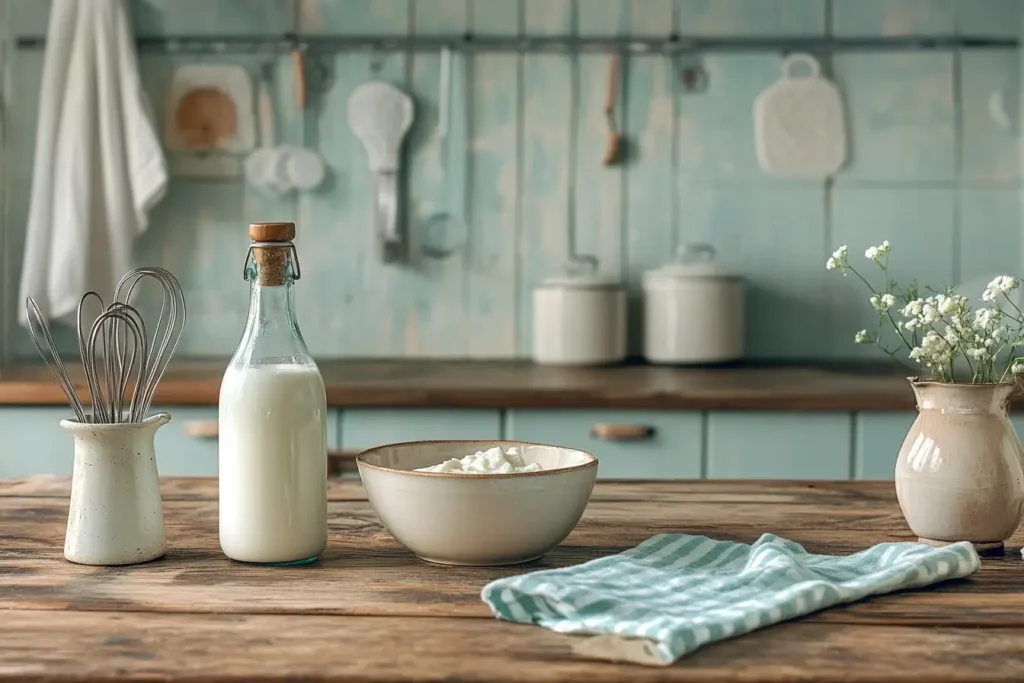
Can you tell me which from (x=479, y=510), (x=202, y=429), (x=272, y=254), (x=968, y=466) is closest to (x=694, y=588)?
(x=479, y=510)

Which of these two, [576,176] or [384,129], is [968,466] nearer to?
[576,176]

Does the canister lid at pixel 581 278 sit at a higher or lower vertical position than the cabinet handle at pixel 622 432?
higher

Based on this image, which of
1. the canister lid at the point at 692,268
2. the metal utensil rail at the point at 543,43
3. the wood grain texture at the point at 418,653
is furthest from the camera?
the metal utensil rail at the point at 543,43

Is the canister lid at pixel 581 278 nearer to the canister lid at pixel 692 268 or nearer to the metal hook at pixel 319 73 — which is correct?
the canister lid at pixel 692 268

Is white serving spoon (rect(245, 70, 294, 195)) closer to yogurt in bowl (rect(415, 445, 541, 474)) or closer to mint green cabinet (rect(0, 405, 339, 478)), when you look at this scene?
mint green cabinet (rect(0, 405, 339, 478))

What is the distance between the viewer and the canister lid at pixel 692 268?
8.55 feet

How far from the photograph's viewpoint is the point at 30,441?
2.28 m

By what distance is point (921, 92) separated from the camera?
9.11 ft

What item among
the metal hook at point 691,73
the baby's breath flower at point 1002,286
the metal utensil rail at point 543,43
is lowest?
the baby's breath flower at point 1002,286

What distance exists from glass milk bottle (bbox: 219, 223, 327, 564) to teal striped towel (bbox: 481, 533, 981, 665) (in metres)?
0.22

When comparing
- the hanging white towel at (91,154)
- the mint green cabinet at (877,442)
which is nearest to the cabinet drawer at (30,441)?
the hanging white towel at (91,154)

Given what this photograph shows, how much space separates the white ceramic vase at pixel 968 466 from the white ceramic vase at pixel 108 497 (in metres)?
0.69

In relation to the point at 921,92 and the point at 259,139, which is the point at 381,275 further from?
the point at 921,92

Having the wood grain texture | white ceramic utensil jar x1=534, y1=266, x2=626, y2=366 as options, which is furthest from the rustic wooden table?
white ceramic utensil jar x1=534, y1=266, x2=626, y2=366
